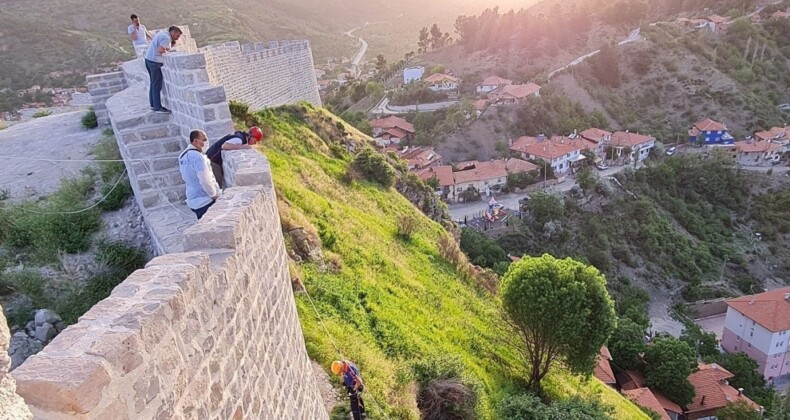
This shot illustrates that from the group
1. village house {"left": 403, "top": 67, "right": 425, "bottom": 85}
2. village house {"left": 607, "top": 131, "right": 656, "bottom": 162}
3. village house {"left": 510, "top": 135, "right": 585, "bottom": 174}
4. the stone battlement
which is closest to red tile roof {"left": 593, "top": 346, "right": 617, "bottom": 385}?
the stone battlement

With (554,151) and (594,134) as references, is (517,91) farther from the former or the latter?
(554,151)

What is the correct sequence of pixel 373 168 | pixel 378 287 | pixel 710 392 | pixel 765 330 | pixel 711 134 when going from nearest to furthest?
pixel 378 287, pixel 373 168, pixel 710 392, pixel 765 330, pixel 711 134

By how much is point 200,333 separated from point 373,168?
48.6 feet

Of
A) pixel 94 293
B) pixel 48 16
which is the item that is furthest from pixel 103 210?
pixel 48 16

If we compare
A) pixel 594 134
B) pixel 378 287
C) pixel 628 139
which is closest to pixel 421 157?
pixel 594 134

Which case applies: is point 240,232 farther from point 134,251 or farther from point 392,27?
point 392,27

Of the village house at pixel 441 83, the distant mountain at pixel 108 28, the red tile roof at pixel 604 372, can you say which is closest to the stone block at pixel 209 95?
the red tile roof at pixel 604 372

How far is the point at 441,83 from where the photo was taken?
57.1 m

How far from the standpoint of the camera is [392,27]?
12912 cm

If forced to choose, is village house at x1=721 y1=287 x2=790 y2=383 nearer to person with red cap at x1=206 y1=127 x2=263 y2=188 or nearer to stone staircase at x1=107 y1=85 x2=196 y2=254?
person with red cap at x1=206 y1=127 x2=263 y2=188

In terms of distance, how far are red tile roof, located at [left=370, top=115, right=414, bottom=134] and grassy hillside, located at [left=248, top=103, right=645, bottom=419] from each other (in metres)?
30.4

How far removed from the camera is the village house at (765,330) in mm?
29016

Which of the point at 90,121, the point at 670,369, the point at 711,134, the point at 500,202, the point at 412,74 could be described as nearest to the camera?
the point at 90,121

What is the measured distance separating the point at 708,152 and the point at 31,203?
5470cm
